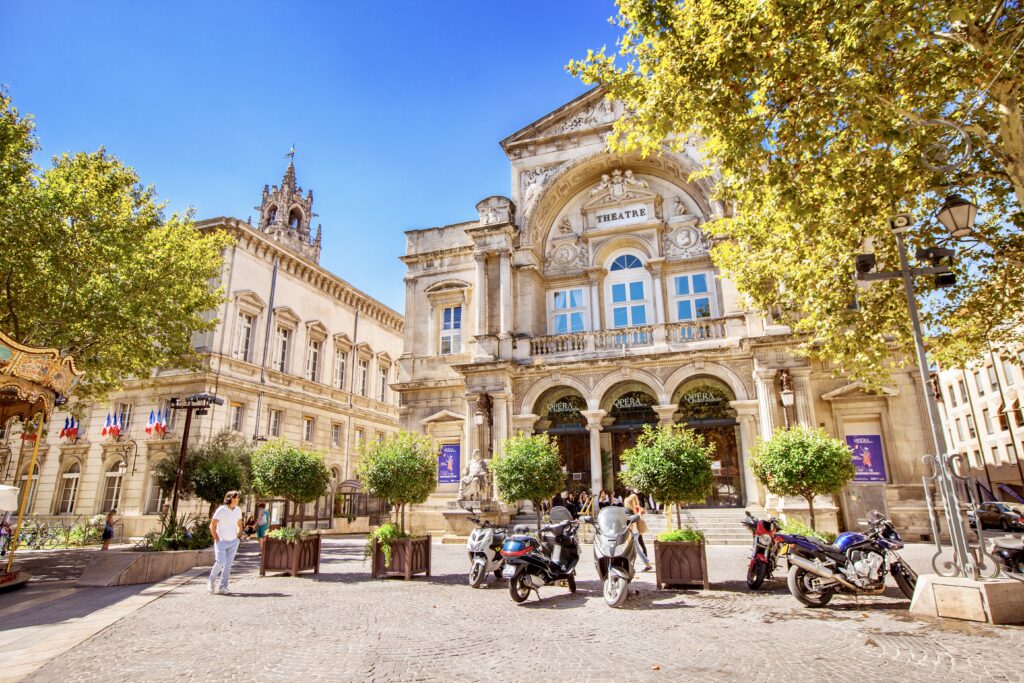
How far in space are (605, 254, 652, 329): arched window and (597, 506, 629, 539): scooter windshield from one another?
13.2 m

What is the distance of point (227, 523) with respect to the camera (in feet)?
33.5

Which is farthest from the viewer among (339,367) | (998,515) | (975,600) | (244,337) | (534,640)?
(339,367)

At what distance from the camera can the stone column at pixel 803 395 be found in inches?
673

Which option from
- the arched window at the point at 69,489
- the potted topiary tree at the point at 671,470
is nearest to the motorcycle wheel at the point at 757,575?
the potted topiary tree at the point at 671,470

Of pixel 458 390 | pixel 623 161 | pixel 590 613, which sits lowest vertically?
pixel 590 613

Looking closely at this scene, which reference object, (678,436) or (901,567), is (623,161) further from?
(901,567)

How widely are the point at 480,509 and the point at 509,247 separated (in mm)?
9882

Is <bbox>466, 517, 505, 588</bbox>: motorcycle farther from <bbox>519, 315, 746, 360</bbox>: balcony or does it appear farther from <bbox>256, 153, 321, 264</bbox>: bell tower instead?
<bbox>256, 153, 321, 264</bbox>: bell tower

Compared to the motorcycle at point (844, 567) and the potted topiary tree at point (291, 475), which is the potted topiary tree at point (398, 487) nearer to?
the potted topiary tree at point (291, 475)

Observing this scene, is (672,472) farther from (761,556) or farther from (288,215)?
(288,215)

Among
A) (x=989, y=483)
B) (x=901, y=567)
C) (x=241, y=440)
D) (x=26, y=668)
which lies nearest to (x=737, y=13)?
(x=901, y=567)

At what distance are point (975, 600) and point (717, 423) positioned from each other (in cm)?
1271

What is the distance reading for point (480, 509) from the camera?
61.4 feet

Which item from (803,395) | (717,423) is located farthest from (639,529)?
(717,423)
